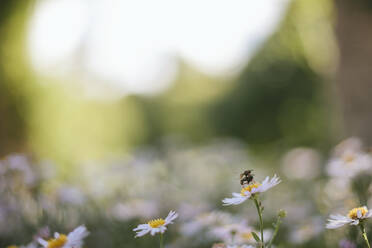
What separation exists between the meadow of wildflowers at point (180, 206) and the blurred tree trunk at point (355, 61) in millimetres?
669

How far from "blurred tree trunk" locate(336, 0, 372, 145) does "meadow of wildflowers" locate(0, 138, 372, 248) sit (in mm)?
669

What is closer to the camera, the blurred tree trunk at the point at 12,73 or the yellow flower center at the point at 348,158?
the yellow flower center at the point at 348,158

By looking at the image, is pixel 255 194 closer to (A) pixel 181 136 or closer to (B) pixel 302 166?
(B) pixel 302 166

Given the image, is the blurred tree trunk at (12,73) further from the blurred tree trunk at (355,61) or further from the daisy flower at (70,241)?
the daisy flower at (70,241)

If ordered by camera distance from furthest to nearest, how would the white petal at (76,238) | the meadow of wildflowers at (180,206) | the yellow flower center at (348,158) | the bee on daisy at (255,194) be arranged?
1. the yellow flower center at (348,158)
2. the meadow of wildflowers at (180,206)
3. the white petal at (76,238)
4. the bee on daisy at (255,194)

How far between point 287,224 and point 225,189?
1.29 m

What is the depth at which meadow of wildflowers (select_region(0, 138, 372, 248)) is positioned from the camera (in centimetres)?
135

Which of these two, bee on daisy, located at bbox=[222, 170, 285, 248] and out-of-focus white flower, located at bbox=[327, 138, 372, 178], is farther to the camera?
out-of-focus white flower, located at bbox=[327, 138, 372, 178]

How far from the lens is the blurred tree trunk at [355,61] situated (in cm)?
444

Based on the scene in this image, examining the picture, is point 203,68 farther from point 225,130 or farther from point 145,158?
point 145,158

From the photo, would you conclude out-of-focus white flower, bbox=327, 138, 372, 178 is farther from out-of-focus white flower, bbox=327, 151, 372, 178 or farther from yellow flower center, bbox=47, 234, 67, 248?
yellow flower center, bbox=47, 234, 67, 248

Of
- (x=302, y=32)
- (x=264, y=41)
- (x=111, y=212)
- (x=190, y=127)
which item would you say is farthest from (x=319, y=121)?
(x=111, y=212)

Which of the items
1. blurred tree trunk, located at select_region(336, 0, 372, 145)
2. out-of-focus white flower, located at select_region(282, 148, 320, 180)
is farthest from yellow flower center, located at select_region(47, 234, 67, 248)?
blurred tree trunk, located at select_region(336, 0, 372, 145)

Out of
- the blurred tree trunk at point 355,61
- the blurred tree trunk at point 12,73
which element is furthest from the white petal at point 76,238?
the blurred tree trunk at point 12,73
